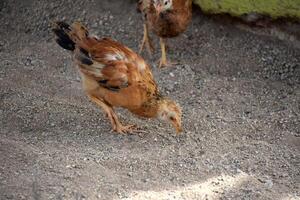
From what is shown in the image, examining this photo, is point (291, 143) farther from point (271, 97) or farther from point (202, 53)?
point (202, 53)

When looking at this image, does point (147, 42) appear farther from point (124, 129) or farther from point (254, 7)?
point (124, 129)

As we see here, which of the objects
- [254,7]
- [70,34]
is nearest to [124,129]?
[70,34]

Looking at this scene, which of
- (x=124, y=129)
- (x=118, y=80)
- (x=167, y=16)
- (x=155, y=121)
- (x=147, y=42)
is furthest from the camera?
(x=147, y=42)

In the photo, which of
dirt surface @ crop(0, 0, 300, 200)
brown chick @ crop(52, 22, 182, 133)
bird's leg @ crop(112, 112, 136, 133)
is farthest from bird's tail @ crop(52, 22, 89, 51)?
bird's leg @ crop(112, 112, 136, 133)

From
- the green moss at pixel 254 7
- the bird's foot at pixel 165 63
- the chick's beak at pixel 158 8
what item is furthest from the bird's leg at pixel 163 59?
the green moss at pixel 254 7

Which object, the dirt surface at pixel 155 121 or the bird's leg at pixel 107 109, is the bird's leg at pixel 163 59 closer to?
the dirt surface at pixel 155 121

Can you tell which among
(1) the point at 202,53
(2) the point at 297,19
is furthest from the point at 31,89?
(2) the point at 297,19

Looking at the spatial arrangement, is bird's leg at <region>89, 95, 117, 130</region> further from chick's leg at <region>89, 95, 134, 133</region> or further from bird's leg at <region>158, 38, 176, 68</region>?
bird's leg at <region>158, 38, 176, 68</region>
